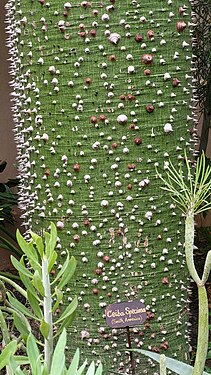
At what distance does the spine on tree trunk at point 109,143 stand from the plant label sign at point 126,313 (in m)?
0.10

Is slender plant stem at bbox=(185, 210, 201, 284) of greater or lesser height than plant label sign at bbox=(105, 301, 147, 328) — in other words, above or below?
above

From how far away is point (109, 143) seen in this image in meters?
1.44

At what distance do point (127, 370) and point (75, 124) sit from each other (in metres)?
0.66

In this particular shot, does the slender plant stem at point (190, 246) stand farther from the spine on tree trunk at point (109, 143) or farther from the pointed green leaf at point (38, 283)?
the spine on tree trunk at point (109, 143)

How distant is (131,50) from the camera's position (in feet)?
4.63

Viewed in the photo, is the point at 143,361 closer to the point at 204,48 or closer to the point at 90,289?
the point at 90,289

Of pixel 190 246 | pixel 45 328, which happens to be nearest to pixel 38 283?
pixel 45 328

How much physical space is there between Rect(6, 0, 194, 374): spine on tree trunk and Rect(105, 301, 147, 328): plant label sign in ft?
0.33

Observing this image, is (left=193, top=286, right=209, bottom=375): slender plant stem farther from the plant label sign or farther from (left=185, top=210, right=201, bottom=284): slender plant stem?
the plant label sign

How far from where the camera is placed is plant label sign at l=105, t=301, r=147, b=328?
1.36 metres

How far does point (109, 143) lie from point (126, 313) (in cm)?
41

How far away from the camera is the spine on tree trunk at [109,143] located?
1.42 m

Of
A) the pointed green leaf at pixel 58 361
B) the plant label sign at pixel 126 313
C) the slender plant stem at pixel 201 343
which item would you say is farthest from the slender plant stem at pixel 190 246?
the plant label sign at pixel 126 313

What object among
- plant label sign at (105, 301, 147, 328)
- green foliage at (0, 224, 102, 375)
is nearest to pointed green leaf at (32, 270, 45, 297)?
green foliage at (0, 224, 102, 375)
